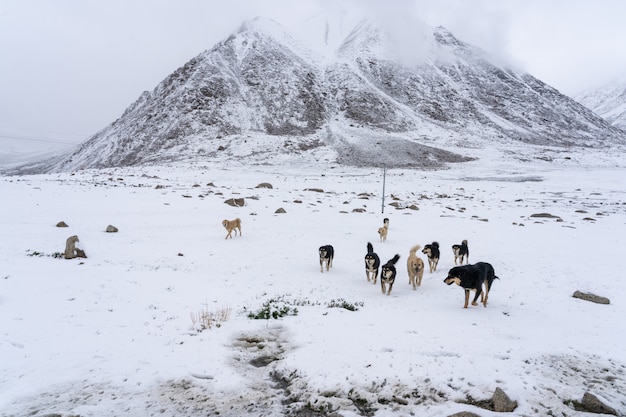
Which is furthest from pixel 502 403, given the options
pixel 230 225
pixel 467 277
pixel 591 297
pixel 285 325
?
pixel 230 225

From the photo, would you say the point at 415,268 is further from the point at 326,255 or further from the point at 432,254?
the point at 326,255

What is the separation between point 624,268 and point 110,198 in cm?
2988

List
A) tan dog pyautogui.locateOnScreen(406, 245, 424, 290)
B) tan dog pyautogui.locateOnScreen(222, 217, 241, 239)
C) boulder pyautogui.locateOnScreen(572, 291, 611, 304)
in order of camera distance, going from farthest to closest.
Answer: tan dog pyautogui.locateOnScreen(222, 217, 241, 239), tan dog pyautogui.locateOnScreen(406, 245, 424, 290), boulder pyautogui.locateOnScreen(572, 291, 611, 304)

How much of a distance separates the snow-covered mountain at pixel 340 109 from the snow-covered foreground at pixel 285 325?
6099 centimetres

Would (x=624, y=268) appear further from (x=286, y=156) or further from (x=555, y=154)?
(x=555, y=154)

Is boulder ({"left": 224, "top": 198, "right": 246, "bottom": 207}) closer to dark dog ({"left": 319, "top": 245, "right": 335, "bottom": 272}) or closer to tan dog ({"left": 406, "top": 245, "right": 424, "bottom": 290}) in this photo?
dark dog ({"left": 319, "top": 245, "right": 335, "bottom": 272})

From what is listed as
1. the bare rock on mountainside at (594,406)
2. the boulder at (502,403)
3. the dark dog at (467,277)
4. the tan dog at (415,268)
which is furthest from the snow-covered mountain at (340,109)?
the boulder at (502,403)

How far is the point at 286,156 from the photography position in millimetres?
78688

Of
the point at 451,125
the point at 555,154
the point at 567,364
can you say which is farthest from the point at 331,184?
the point at 451,125

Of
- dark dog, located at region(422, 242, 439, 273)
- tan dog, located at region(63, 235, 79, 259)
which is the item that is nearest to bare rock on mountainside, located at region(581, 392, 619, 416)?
dark dog, located at region(422, 242, 439, 273)

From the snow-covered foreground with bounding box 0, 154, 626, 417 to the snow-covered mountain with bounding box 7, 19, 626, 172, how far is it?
6099 cm

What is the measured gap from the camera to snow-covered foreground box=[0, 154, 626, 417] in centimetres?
554

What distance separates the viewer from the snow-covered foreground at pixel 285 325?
18.2 feet

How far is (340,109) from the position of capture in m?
114
